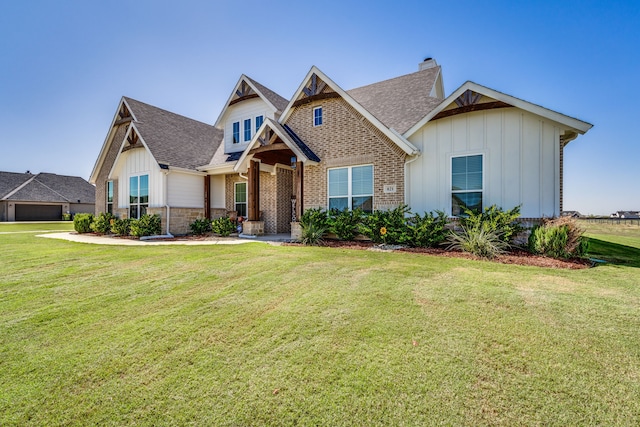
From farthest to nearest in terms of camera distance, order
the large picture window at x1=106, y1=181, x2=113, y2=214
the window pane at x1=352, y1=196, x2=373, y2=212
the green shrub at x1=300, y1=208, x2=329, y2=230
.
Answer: the large picture window at x1=106, y1=181, x2=113, y2=214 → the window pane at x1=352, y1=196, x2=373, y2=212 → the green shrub at x1=300, y1=208, x2=329, y2=230

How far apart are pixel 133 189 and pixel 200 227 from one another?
5256 mm

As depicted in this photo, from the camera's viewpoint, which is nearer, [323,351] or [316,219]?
[323,351]

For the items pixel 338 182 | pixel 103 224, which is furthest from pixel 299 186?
pixel 103 224

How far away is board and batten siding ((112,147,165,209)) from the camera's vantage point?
14.8 m

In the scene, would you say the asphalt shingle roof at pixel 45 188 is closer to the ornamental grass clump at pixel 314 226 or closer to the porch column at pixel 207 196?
the porch column at pixel 207 196

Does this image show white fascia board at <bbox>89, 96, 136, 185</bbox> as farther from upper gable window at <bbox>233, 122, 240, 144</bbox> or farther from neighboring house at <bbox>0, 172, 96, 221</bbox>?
neighboring house at <bbox>0, 172, 96, 221</bbox>

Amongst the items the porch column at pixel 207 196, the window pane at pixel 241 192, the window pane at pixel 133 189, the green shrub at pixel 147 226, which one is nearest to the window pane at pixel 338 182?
the window pane at pixel 241 192

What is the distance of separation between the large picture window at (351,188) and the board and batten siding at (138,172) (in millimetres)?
9235

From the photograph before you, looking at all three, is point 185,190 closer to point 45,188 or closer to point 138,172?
point 138,172

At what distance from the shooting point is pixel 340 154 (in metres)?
11.9

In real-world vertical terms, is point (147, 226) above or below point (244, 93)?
below

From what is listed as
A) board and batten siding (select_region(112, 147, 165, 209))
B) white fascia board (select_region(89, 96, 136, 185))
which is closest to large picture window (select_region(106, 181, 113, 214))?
board and batten siding (select_region(112, 147, 165, 209))

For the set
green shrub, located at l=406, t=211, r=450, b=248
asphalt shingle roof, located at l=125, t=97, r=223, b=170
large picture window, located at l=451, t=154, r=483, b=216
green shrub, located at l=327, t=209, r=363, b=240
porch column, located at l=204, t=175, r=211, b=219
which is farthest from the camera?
porch column, located at l=204, t=175, r=211, b=219

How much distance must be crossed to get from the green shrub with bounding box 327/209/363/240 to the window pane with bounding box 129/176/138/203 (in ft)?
40.7
